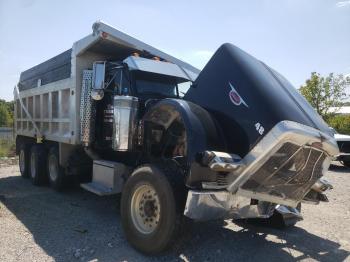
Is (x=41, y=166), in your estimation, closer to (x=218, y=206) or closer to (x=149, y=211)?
(x=149, y=211)

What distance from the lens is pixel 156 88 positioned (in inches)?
246

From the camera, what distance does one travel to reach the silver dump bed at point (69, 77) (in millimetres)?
6625

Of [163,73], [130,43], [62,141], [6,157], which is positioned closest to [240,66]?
[163,73]

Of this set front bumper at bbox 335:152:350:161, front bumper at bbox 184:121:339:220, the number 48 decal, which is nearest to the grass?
front bumper at bbox 335:152:350:161

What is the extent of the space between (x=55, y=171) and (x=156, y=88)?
345cm

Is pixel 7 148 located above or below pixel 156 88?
below

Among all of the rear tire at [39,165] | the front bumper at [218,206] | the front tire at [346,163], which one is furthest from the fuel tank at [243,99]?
the front tire at [346,163]

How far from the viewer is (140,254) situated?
4.50 metres

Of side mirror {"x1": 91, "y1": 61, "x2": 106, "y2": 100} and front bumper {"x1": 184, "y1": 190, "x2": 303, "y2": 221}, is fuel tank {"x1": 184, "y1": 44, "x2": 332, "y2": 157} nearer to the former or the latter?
front bumper {"x1": 184, "y1": 190, "x2": 303, "y2": 221}

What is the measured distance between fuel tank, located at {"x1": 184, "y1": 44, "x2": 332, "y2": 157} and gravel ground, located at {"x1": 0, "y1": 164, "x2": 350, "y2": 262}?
4.27ft

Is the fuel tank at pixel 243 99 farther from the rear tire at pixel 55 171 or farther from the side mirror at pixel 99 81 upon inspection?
the rear tire at pixel 55 171

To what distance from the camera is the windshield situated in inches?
239

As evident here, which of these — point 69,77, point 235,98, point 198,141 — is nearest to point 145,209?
point 198,141

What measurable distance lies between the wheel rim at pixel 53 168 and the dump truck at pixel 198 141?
70.3 inches
